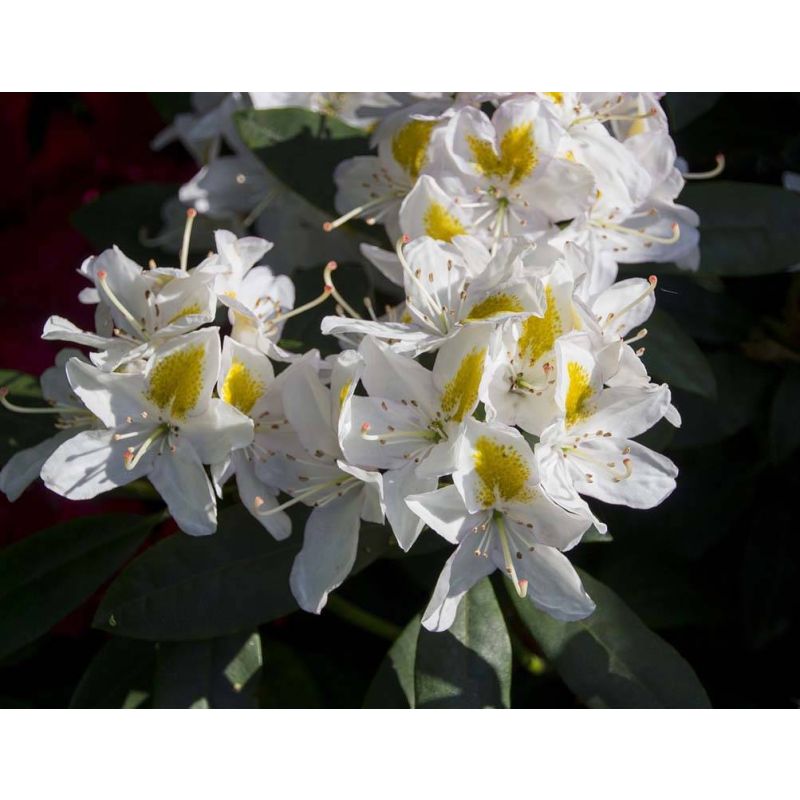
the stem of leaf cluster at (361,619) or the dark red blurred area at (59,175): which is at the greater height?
the dark red blurred area at (59,175)

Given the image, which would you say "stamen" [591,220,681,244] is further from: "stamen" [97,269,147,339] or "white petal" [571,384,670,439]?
"stamen" [97,269,147,339]

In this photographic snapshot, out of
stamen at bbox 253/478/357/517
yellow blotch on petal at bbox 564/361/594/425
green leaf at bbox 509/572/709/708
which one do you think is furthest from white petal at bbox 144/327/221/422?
green leaf at bbox 509/572/709/708

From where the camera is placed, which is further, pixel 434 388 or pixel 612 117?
pixel 612 117

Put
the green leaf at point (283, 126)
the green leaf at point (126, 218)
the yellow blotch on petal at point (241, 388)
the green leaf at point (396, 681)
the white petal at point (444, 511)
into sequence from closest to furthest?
the white petal at point (444, 511), the yellow blotch on petal at point (241, 388), the green leaf at point (396, 681), the green leaf at point (283, 126), the green leaf at point (126, 218)

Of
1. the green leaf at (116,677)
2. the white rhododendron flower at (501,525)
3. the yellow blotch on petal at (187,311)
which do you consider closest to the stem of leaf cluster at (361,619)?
the green leaf at (116,677)

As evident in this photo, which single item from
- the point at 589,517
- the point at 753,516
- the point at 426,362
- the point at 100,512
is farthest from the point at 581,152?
the point at 100,512

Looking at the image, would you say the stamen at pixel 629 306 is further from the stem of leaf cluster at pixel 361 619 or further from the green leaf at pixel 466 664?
the stem of leaf cluster at pixel 361 619

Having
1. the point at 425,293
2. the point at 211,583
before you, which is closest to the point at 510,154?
the point at 425,293

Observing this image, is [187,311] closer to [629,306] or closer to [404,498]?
[404,498]
